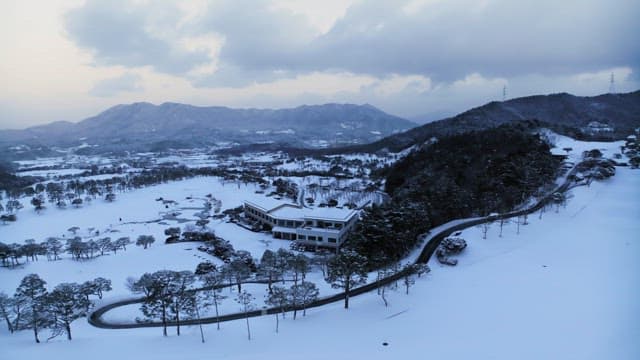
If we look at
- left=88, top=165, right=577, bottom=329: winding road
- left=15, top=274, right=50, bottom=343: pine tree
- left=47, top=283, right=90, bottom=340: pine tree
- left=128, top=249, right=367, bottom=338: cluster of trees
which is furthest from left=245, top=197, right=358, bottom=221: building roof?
left=15, top=274, right=50, bottom=343: pine tree

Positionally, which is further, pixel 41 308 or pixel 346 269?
pixel 346 269

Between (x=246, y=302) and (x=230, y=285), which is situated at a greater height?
(x=246, y=302)

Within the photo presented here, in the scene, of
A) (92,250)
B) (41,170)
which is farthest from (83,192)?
(41,170)

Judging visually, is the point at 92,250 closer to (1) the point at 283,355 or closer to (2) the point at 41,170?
(1) the point at 283,355

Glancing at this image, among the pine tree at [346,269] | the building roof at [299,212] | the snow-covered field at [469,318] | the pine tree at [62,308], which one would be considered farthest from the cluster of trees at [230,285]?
the building roof at [299,212]

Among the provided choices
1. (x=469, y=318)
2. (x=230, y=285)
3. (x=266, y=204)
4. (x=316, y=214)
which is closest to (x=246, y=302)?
(x=230, y=285)

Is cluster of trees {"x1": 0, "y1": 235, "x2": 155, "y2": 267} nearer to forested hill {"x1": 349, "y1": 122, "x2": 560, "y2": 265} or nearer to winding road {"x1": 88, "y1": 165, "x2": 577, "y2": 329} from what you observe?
winding road {"x1": 88, "y1": 165, "x2": 577, "y2": 329}

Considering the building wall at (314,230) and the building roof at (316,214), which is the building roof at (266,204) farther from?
the building wall at (314,230)

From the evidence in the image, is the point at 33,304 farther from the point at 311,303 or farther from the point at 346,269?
the point at 346,269
